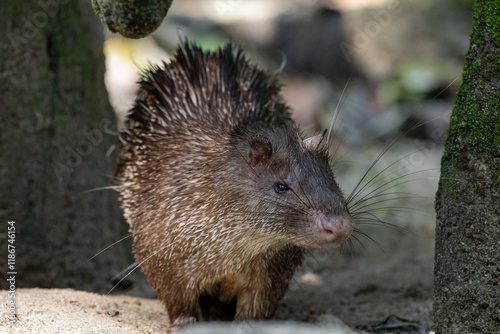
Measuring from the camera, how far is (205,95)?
5797 millimetres

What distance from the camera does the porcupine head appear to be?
4.54 meters

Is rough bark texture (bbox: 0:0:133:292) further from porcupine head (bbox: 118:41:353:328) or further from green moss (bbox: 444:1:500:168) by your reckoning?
green moss (bbox: 444:1:500:168)

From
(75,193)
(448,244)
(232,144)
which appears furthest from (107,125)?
(448,244)

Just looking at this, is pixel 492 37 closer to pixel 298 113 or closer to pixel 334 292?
pixel 334 292

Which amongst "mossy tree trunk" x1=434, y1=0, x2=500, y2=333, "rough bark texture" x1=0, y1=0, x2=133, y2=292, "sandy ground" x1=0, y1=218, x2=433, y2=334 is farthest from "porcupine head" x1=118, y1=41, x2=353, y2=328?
"rough bark texture" x1=0, y1=0, x2=133, y2=292

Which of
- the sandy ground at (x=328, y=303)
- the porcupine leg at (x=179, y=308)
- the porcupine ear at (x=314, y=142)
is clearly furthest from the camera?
the porcupine leg at (x=179, y=308)

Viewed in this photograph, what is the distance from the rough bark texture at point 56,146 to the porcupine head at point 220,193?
0.89 m

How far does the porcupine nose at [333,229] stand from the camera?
4160mm

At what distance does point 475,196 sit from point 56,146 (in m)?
4.21

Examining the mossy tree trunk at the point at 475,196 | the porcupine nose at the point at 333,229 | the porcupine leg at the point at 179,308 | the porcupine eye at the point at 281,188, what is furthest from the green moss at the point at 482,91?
the porcupine leg at the point at 179,308

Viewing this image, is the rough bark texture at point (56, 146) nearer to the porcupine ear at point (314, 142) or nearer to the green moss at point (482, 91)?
the porcupine ear at point (314, 142)

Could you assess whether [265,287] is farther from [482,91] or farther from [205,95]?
[482,91]

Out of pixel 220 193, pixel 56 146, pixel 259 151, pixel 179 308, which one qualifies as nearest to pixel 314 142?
pixel 259 151

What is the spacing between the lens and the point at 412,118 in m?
13.6
